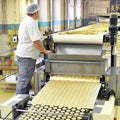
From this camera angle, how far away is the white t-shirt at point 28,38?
3197mm

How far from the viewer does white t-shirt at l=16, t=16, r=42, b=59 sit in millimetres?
3197

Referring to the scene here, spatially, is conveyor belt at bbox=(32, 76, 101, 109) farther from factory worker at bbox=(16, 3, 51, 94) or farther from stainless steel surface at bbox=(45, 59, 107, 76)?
factory worker at bbox=(16, 3, 51, 94)

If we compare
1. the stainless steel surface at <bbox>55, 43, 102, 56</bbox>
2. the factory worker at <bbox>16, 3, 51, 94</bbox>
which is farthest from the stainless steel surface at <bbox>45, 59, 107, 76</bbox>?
the factory worker at <bbox>16, 3, 51, 94</bbox>

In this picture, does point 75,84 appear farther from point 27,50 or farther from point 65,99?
point 27,50

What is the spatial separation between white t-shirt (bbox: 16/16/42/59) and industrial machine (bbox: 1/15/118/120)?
28 centimetres

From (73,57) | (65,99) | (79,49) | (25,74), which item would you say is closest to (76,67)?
(73,57)

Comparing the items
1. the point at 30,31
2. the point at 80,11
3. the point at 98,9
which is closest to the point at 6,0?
the point at 30,31

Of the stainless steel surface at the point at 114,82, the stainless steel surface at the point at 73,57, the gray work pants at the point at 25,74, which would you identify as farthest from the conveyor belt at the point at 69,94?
the gray work pants at the point at 25,74

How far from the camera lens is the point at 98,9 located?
52.8ft

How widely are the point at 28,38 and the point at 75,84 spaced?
95 centimetres

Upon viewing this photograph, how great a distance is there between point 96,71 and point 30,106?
867 mm

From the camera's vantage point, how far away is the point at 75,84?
2.73 meters

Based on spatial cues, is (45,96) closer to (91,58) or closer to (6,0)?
(91,58)

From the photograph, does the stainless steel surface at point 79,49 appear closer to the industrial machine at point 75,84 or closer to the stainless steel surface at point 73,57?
the industrial machine at point 75,84
